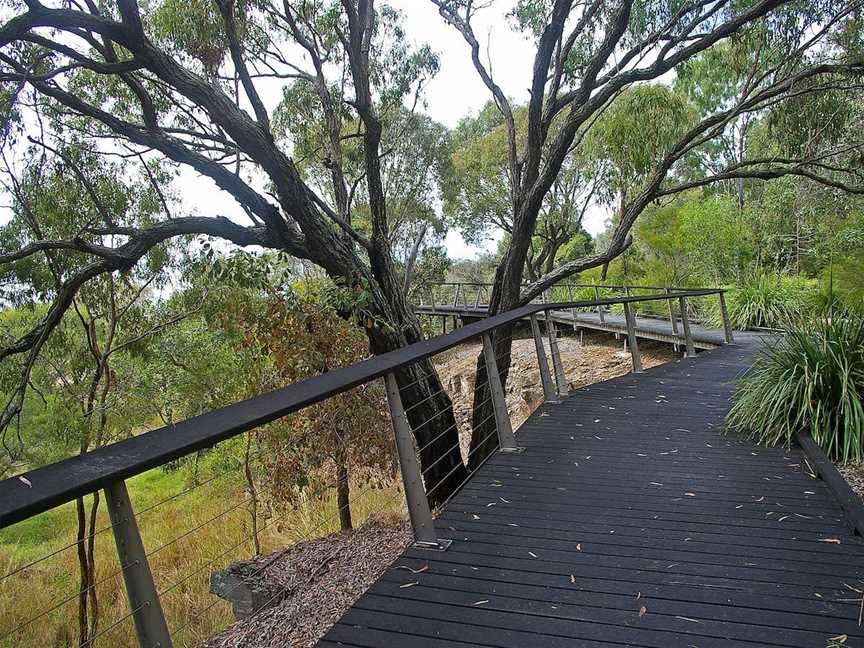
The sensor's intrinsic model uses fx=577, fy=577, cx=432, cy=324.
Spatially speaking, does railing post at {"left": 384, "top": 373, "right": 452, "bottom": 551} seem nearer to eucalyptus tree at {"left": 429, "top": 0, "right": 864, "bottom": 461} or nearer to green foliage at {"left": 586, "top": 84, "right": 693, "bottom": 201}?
eucalyptus tree at {"left": 429, "top": 0, "right": 864, "bottom": 461}

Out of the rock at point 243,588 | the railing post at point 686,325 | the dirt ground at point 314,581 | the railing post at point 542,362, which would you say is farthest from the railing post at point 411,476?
the railing post at point 686,325

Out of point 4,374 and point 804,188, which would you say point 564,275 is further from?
point 804,188

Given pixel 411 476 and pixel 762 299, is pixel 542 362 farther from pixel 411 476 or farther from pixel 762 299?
pixel 762 299

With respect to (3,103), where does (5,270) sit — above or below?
below

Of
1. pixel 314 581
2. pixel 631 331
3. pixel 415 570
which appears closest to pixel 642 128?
pixel 631 331

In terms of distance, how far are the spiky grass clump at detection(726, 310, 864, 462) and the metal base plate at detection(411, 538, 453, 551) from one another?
9.16 ft

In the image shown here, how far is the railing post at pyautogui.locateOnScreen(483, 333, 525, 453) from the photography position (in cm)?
404

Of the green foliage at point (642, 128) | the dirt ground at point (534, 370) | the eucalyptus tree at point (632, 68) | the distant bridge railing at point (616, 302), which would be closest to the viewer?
the eucalyptus tree at point (632, 68)

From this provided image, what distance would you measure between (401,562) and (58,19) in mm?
4192

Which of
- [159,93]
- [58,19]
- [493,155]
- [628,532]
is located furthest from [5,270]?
[493,155]

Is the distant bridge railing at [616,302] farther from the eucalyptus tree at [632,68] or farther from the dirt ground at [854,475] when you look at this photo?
the dirt ground at [854,475]

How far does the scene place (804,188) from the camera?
39.8 ft

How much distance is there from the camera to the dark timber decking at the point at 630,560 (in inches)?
80.4

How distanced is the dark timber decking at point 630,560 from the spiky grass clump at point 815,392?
327mm
